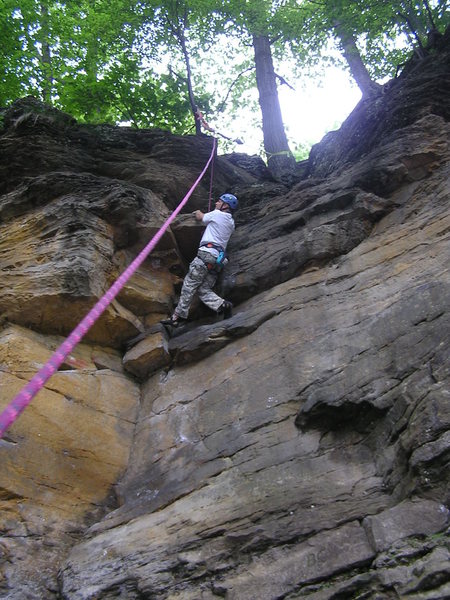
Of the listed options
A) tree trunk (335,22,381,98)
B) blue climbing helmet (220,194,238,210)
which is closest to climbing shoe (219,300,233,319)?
blue climbing helmet (220,194,238,210)

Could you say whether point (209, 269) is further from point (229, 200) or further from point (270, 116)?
point (270, 116)

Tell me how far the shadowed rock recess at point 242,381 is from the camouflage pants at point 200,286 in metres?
0.33

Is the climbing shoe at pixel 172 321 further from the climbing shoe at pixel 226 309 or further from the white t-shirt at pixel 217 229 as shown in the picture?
the white t-shirt at pixel 217 229

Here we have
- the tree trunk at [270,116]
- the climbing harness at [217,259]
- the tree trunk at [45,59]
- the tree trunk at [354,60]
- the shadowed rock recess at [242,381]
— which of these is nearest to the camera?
the shadowed rock recess at [242,381]

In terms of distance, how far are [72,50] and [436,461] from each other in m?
12.6

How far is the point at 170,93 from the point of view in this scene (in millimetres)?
13234

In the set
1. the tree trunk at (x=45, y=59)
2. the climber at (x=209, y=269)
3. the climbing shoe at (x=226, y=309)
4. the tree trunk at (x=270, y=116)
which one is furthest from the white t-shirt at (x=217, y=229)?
the tree trunk at (x=45, y=59)

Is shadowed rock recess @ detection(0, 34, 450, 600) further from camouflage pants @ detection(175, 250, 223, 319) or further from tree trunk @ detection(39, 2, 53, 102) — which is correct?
tree trunk @ detection(39, 2, 53, 102)

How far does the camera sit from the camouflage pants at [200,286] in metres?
7.71

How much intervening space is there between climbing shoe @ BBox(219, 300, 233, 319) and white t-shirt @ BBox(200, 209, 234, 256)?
88cm

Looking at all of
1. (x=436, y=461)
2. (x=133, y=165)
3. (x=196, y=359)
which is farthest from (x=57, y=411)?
(x=133, y=165)

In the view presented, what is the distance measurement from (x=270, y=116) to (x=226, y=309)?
8.40m

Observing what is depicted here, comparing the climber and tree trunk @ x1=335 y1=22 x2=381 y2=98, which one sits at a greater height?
tree trunk @ x1=335 y1=22 x2=381 y2=98

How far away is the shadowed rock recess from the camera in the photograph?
4168 millimetres
